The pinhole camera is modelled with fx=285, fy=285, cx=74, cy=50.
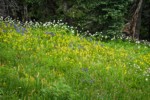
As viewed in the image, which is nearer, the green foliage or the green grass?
the green grass

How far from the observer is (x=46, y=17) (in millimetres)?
20172

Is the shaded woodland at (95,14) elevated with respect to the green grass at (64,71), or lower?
elevated

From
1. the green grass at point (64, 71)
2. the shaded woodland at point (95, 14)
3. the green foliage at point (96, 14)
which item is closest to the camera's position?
the green grass at point (64, 71)

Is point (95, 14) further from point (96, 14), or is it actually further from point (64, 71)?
point (64, 71)

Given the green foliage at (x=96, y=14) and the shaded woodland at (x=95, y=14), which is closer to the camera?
the shaded woodland at (x=95, y=14)

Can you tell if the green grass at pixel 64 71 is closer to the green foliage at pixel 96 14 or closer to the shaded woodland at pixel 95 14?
the shaded woodland at pixel 95 14

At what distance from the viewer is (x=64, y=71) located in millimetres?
8141

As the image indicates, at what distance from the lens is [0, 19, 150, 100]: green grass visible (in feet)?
19.8

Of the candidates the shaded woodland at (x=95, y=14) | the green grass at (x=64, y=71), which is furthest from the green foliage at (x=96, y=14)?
the green grass at (x=64, y=71)

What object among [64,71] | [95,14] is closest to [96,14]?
[95,14]

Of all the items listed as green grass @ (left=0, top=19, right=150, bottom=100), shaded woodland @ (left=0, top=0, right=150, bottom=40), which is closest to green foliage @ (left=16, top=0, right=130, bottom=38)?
shaded woodland @ (left=0, top=0, right=150, bottom=40)

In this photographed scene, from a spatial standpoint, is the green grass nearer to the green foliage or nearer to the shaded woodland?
the shaded woodland

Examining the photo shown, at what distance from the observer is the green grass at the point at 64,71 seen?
19.8 ft

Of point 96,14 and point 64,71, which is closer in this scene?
point 64,71
